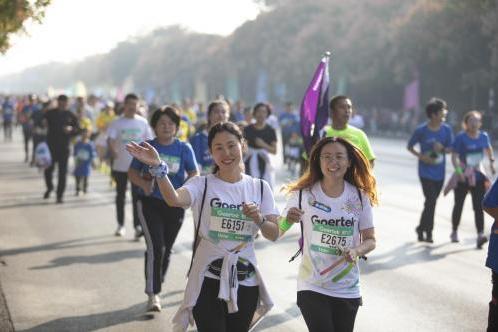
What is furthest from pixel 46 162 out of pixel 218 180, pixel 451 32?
pixel 451 32

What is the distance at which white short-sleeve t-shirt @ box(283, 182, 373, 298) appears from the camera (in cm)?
500

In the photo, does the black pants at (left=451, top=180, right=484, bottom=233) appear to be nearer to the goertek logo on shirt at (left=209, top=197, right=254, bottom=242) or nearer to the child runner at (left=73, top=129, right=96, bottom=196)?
the goertek logo on shirt at (left=209, top=197, right=254, bottom=242)

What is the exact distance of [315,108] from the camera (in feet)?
26.5

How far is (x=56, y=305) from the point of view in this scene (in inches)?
309

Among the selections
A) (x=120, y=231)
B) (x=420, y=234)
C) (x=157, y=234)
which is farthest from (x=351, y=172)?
(x=120, y=231)

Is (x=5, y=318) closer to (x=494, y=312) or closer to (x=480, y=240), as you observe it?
(x=494, y=312)

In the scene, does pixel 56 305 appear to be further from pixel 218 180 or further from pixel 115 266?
pixel 218 180

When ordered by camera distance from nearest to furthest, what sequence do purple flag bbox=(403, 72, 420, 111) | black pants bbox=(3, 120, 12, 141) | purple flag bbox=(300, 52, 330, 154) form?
purple flag bbox=(300, 52, 330, 154) → black pants bbox=(3, 120, 12, 141) → purple flag bbox=(403, 72, 420, 111)

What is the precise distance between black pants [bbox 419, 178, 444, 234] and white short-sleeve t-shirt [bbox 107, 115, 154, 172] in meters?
3.43

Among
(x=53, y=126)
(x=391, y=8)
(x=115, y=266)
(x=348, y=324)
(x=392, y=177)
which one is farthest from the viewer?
(x=391, y=8)

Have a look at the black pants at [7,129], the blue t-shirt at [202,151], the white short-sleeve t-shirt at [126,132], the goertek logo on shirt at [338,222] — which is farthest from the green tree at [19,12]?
the black pants at [7,129]

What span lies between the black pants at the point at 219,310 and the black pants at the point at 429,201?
6447mm

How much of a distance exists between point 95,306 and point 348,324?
11.3 feet

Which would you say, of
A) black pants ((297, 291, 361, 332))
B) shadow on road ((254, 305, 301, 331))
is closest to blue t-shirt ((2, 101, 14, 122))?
shadow on road ((254, 305, 301, 331))
